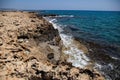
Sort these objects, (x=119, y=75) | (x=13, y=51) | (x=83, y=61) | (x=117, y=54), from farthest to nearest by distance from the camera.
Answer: (x=117, y=54) → (x=83, y=61) → (x=119, y=75) → (x=13, y=51)

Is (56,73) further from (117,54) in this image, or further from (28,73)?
(117,54)

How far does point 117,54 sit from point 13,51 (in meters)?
10.5

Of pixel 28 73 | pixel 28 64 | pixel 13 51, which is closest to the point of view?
pixel 28 73

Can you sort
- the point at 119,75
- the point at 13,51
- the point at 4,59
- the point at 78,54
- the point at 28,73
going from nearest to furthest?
the point at 28,73 → the point at 4,59 → the point at 13,51 → the point at 119,75 → the point at 78,54

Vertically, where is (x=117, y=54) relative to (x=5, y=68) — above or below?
below

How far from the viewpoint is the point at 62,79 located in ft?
15.3

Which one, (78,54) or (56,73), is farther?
(78,54)

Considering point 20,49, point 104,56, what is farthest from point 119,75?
point 20,49

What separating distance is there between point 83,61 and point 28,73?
7684 millimetres

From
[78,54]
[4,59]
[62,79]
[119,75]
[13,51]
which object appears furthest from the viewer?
[78,54]

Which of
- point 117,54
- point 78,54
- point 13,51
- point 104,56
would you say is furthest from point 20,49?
point 117,54

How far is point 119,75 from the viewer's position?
10.4 metres

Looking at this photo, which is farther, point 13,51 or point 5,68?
point 13,51

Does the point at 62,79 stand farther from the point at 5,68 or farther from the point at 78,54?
the point at 78,54
